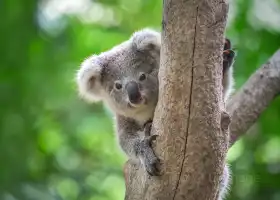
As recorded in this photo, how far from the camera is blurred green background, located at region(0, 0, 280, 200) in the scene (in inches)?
161

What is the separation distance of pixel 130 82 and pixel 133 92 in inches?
6.1

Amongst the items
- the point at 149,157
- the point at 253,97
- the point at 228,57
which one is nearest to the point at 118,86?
the point at 228,57

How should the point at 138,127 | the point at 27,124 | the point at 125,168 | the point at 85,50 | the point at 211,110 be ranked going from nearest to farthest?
1. the point at 211,110
2. the point at 125,168
3. the point at 138,127
4. the point at 27,124
5. the point at 85,50

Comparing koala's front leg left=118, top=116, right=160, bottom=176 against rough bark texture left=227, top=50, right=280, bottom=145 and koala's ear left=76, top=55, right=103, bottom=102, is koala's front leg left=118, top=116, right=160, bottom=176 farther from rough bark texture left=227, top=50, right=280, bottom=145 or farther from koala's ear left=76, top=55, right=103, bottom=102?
rough bark texture left=227, top=50, right=280, bottom=145

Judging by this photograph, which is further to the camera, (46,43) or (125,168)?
(46,43)

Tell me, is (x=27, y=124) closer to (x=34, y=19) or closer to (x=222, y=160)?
(x=34, y=19)

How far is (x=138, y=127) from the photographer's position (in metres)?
3.64

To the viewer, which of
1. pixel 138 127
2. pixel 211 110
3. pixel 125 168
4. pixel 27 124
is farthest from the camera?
pixel 27 124

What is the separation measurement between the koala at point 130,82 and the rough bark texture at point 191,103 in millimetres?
545

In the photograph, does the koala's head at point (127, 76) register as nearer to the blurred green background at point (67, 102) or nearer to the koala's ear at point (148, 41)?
the koala's ear at point (148, 41)

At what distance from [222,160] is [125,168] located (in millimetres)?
751

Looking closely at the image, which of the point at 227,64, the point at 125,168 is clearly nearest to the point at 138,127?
the point at 125,168

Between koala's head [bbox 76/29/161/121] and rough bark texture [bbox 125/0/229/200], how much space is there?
721 millimetres

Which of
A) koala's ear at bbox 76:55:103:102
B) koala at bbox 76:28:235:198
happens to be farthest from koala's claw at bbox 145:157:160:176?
koala's ear at bbox 76:55:103:102
